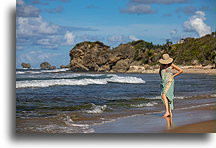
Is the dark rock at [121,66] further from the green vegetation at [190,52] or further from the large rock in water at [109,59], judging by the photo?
the green vegetation at [190,52]

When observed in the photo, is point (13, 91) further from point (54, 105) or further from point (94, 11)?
point (54, 105)

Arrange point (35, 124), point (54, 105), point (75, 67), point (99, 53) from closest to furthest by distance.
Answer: point (35, 124), point (54, 105), point (75, 67), point (99, 53)

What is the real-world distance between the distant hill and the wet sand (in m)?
43.8

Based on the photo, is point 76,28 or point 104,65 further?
point 104,65

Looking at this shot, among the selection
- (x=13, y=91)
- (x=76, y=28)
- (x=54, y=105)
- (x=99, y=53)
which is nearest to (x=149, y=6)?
(x=76, y=28)

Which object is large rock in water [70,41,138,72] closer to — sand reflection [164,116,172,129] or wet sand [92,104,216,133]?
wet sand [92,104,216,133]

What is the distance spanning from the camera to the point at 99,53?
5719cm

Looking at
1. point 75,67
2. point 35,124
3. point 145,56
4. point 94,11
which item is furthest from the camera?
point 145,56

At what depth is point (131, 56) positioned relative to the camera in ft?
197

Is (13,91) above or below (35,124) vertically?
above

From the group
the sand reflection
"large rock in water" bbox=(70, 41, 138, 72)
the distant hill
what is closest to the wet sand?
the sand reflection

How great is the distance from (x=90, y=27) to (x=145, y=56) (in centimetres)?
5925

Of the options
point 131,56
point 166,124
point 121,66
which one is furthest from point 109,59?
point 166,124

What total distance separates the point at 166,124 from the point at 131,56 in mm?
54290
